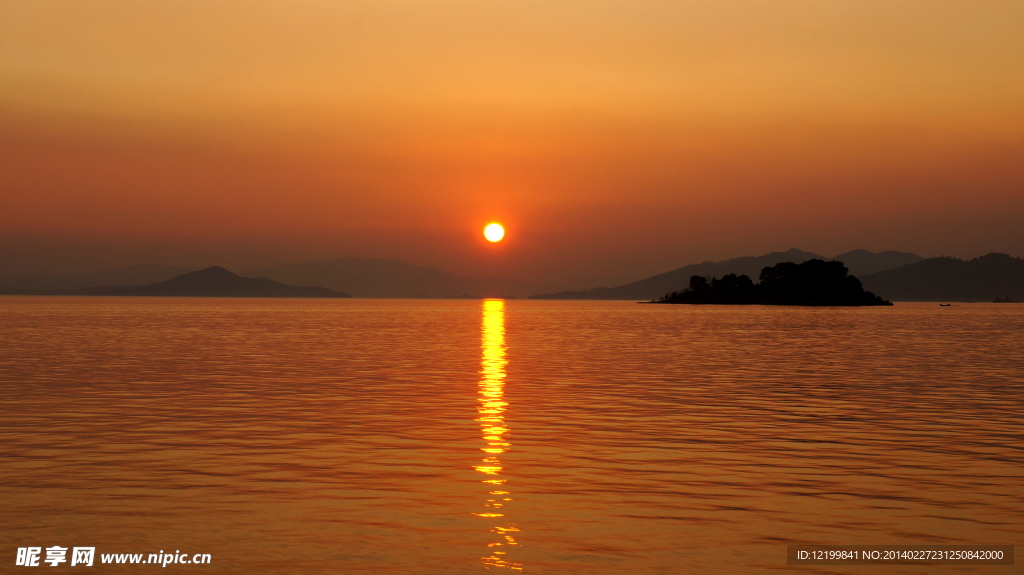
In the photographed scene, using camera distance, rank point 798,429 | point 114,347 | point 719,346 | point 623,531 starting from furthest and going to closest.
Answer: point 719,346 → point 114,347 → point 798,429 → point 623,531

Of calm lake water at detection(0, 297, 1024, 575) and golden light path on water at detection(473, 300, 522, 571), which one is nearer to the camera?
golden light path on water at detection(473, 300, 522, 571)

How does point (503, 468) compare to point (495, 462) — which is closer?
point (503, 468)

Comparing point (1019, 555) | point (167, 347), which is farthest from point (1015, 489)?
point (167, 347)

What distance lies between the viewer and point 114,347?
2891 inches

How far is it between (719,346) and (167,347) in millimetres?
45550

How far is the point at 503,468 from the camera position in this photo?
71.5ft

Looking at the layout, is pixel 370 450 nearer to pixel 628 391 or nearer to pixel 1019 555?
pixel 1019 555

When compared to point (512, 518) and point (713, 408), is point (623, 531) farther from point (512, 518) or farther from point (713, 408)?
point (713, 408)

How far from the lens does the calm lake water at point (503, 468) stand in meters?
15.1

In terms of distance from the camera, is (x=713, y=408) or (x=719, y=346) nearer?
(x=713, y=408)

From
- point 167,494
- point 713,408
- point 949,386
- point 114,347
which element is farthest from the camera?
point 114,347

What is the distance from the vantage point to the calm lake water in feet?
49.6

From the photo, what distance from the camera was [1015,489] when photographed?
19.6 metres

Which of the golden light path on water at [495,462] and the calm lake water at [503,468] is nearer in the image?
the golden light path on water at [495,462]
